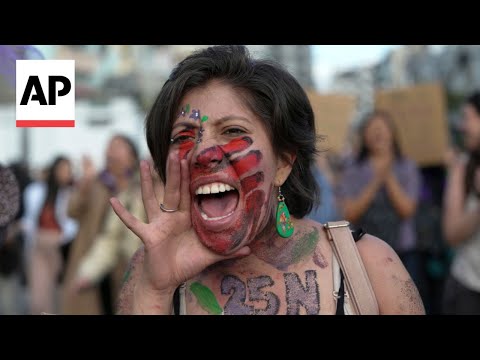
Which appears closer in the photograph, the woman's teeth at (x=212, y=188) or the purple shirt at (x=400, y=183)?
the woman's teeth at (x=212, y=188)

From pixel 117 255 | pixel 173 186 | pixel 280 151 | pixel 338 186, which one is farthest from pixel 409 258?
pixel 173 186

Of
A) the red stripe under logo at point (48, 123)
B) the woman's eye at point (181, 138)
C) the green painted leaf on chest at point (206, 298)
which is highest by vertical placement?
the red stripe under logo at point (48, 123)

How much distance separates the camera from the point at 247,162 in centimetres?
256

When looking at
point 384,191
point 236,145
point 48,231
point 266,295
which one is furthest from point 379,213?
point 48,231

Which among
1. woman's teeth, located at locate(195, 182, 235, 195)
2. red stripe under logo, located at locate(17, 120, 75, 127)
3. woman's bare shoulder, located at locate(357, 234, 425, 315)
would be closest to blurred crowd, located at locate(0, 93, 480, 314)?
red stripe under logo, located at locate(17, 120, 75, 127)

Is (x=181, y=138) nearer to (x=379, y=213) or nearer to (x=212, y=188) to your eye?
(x=212, y=188)

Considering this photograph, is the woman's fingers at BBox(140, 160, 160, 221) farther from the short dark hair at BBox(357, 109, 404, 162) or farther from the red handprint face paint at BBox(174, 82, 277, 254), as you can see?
the short dark hair at BBox(357, 109, 404, 162)

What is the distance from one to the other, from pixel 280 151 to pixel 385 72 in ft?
20.7

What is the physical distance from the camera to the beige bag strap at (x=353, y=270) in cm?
248

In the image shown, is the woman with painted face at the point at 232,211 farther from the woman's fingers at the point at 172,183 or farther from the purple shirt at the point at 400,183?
the purple shirt at the point at 400,183

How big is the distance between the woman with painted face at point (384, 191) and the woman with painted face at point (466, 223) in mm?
552

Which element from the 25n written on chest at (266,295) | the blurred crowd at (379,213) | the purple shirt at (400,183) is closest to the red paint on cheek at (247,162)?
the 25n written on chest at (266,295)

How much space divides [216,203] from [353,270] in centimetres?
51
